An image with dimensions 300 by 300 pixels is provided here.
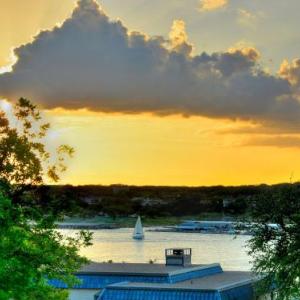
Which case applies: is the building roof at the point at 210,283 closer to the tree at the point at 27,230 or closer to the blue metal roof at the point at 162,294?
the blue metal roof at the point at 162,294

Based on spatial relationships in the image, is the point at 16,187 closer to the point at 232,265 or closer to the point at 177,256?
the point at 177,256

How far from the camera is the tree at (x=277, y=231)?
66.9 metres

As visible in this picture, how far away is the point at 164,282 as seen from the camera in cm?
7919

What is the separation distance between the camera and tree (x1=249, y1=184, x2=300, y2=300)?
66.9 m

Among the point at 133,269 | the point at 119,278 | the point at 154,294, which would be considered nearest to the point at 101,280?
the point at 119,278

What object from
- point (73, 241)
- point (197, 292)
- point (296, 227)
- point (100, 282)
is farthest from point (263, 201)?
point (73, 241)

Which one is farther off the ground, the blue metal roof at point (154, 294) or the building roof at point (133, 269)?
the building roof at point (133, 269)

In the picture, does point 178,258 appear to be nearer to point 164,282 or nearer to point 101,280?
point 101,280

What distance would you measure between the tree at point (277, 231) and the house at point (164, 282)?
5.52 m

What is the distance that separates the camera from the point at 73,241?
135 ft

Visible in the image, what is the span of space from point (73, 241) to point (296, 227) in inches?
1264

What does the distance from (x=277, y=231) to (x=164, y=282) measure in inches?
568

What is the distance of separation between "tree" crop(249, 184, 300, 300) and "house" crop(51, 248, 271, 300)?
552 centimetres

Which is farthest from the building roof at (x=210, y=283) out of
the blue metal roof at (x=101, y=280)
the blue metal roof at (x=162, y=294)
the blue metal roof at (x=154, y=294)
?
the blue metal roof at (x=101, y=280)
